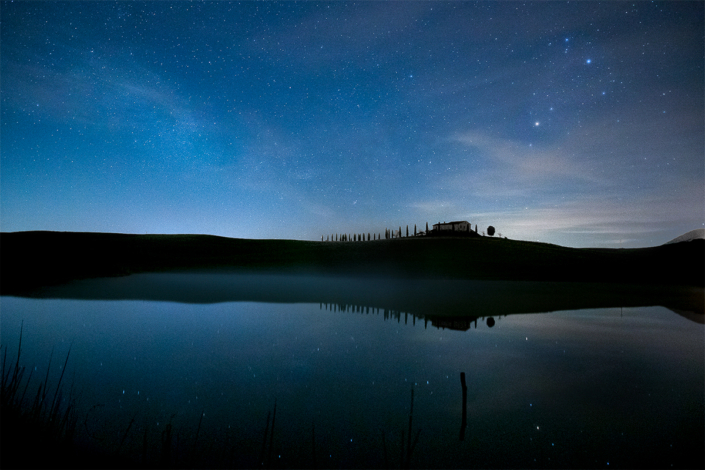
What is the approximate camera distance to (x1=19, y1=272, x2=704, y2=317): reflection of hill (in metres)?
34.9

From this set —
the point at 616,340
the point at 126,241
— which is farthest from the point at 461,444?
the point at 126,241

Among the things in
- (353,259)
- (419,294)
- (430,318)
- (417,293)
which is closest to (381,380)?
(430,318)

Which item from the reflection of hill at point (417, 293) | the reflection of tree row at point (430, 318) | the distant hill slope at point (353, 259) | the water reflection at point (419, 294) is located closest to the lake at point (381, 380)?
the reflection of tree row at point (430, 318)

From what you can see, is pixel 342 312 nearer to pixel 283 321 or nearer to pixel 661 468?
pixel 283 321

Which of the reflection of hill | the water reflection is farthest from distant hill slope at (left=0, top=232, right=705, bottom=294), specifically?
the water reflection

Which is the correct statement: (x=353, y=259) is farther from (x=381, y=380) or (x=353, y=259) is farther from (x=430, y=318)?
(x=381, y=380)

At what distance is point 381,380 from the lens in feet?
50.8

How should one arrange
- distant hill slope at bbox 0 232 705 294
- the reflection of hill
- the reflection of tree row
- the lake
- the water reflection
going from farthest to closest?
distant hill slope at bbox 0 232 705 294, the reflection of hill, the water reflection, the reflection of tree row, the lake

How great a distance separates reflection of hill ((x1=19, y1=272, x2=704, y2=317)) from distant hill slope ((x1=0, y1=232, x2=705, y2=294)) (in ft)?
21.5

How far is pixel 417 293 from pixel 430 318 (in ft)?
47.9

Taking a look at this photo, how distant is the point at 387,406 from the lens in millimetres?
12852

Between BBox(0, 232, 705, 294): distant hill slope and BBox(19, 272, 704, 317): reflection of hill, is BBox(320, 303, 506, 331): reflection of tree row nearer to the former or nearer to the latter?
BBox(19, 272, 704, 317): reflection of hill

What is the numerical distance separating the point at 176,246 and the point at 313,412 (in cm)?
9066

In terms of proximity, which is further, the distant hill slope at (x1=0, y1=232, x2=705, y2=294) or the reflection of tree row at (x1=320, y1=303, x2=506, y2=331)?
the distant hill slope at (x1=0, y1=232, x2=705, y2=294)
